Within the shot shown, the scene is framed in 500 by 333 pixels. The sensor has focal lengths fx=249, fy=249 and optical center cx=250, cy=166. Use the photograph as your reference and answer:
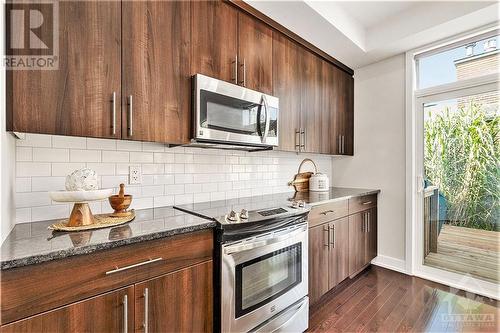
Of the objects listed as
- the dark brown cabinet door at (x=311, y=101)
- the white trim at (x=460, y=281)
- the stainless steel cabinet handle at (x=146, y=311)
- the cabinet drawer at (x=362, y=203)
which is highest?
the dark brown cabinet door at (x=311, y=101)

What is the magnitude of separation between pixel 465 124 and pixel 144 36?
301cm

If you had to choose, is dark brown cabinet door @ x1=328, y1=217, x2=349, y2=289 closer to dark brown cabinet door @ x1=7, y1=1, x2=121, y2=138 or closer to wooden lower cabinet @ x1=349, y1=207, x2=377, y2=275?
wooden lower cabinet @ x1=349, y1=207, x2=377, y2=275

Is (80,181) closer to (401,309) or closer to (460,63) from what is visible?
(401,309)

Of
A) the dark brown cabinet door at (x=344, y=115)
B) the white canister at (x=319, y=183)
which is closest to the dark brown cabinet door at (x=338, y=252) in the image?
the white canister at (x=319, y=183)

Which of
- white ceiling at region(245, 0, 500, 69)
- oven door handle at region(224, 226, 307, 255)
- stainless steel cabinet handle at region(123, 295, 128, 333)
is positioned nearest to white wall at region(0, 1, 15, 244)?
stainless steel cabinet handle at region(123, 295, 128, 333)

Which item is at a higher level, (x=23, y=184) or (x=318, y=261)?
(x=23, y=184)

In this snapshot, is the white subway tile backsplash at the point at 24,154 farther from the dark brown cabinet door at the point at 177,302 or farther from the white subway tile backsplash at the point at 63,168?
the dark brown cabinet door at the point at 177,302

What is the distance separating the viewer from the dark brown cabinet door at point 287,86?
7.35 feet

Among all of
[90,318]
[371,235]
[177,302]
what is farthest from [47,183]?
[371,235]

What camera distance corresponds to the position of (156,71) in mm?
1485

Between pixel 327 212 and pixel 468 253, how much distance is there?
1594mm

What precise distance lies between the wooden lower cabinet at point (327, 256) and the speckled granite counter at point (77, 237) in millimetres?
1117

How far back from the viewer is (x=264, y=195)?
2580 millimetres

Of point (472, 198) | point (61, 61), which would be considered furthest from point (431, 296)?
point (61, 61)
